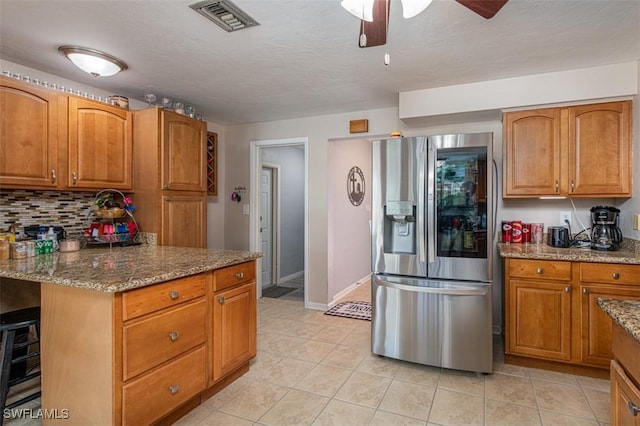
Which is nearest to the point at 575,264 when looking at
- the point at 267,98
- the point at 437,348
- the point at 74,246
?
the point at 437,348

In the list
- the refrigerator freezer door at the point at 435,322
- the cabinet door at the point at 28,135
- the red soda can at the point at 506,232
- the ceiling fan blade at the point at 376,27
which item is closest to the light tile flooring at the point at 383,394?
the refrigerator freezer door at the point at 435,322

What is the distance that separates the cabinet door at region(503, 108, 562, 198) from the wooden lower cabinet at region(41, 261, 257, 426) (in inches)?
97.5

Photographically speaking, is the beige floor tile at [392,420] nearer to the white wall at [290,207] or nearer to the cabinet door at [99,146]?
the cabinet door at [99,146]

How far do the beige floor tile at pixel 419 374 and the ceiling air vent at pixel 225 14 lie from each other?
2557 mm

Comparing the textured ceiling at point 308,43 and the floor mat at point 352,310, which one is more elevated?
the textured ceiling at point 308,43

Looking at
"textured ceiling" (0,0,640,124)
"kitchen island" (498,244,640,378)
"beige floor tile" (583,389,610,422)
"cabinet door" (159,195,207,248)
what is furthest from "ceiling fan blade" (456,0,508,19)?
"cabinet door" (159,195,207,248)

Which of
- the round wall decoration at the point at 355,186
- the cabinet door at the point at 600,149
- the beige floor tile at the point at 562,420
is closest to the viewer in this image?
the beige floor tile at the point at 562,420

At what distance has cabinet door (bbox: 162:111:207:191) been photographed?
122 inches

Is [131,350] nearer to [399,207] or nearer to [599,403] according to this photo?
[399,207]

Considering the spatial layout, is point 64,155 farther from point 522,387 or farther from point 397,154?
point 522,387

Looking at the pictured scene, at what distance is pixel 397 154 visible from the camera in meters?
2.68

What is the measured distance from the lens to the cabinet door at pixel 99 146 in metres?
2.63

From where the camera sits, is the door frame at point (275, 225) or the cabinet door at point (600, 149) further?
the door frame at point (275, 225)

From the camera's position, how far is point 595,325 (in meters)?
2.40
